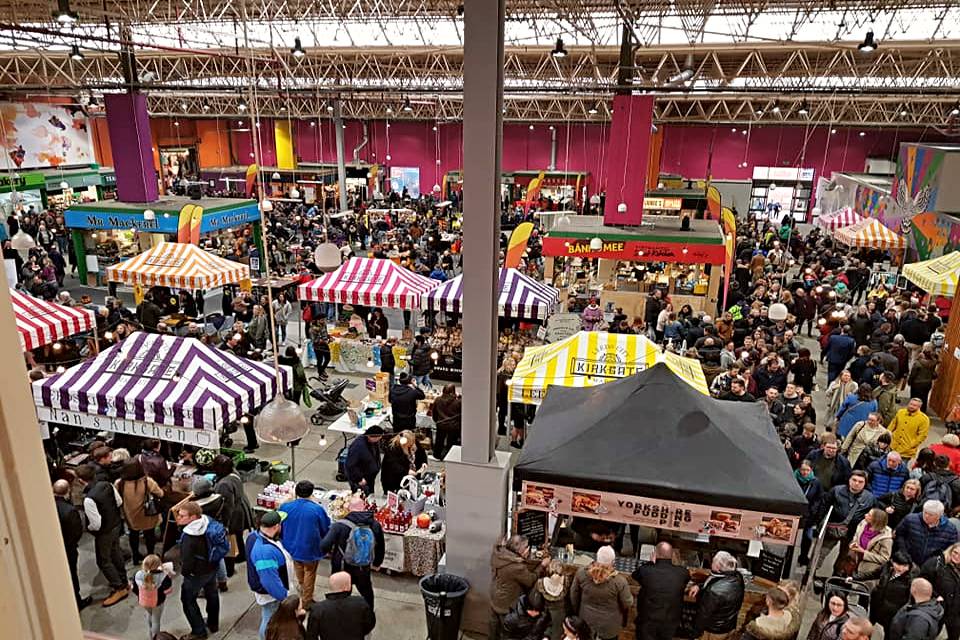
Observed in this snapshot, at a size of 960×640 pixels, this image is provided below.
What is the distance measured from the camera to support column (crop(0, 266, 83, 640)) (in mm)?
731

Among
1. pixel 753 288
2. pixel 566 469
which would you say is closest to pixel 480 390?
pixel 566 469

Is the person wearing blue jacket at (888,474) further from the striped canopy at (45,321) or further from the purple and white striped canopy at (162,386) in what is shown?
the striped canopy at (45,321)

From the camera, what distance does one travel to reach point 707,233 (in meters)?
14.4

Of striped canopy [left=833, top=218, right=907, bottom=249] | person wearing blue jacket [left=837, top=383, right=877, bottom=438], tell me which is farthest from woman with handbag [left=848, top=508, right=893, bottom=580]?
striped canopy [left=833, top=218, right=907, bottom=249]

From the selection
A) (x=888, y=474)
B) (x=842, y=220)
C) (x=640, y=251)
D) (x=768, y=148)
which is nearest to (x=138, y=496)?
(x=888, y=474)

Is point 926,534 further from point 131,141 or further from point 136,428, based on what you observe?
point 131,141

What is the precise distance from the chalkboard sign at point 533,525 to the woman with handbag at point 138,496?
335 cm

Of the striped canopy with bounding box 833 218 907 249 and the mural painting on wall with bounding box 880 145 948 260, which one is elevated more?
the mural painting on wall with bounding box 880 145 948 260

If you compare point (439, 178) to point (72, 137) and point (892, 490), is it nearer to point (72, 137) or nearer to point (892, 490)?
point (72, 137)

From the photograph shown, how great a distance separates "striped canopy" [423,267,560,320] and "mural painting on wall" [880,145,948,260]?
32.6 feet

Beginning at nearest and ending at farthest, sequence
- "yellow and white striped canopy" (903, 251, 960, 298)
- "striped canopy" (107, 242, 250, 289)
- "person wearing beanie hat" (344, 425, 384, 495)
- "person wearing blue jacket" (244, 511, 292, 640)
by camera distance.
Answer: "person wearing blue jacket" (244, 511, 292, 640) → "person wearing beanie hat" (344, 425, 384, 495) → "yellow and white striped canopy" (903, 251, 960, 298) → "striped canopy" (107, 242, 250, 289)

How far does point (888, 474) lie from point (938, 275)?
6891 mm

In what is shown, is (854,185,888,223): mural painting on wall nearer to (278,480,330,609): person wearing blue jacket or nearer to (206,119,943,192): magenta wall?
(206,119,943,192): magenta wall

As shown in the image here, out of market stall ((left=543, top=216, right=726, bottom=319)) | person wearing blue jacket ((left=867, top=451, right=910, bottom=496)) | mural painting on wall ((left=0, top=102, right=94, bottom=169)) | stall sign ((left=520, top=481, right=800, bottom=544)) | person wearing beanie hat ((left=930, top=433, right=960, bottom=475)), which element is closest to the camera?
stall sign ((left=520, top=481, right=800, bottom=544))
